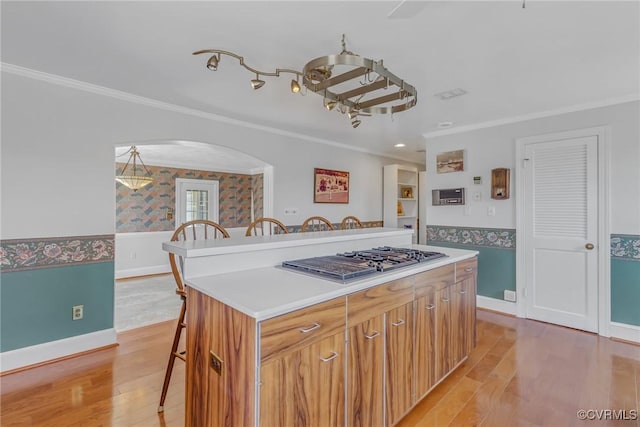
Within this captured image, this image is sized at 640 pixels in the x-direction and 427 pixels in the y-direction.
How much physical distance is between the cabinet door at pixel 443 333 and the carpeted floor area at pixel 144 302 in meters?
2.94

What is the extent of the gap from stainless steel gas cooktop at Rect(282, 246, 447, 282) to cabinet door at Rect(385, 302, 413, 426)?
0.25m

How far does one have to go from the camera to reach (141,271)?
575 centimetres

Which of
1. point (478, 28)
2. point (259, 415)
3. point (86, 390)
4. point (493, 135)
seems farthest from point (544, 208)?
point (86, 390)

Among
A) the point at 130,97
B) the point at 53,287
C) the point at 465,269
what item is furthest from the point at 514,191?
the point at 53,287

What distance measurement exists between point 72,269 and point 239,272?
78.6 inches

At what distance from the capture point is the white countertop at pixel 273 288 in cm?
113

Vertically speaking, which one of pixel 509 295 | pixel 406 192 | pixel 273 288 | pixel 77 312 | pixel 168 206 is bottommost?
pixel 509 295

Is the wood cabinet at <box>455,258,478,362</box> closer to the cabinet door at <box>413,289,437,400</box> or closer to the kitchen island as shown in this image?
the kitchen island

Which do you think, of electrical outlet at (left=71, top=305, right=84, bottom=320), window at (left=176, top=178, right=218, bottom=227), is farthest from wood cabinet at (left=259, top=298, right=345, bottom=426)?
window at (left=176, top=178, right=218, bottom=227)

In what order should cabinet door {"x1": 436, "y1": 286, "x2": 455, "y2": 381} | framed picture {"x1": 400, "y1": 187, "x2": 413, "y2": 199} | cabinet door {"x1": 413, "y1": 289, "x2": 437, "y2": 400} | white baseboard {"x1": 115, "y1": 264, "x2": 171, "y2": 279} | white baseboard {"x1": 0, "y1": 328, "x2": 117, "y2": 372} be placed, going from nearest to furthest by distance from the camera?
cabinet door {"x1": 413, "y1": 289, "x2": 437, "y2": 400}, cabinet door {"x1": 436, "y1": 286, "x2": 455, "y2": 381}, white baseboard {"x1": 0, "y1": 328, "x2": 117, "y2": 372}, white baseboard {"x1": 115, "y1": 264, "x2": 171, "y2": 279}, framed picture {"x1": 400, "y1": 187, "x2": 413, "y2": 199}

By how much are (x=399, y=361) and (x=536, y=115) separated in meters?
3.22

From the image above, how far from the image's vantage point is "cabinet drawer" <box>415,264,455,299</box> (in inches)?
73.1

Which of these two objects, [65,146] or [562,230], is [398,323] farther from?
[65,146]

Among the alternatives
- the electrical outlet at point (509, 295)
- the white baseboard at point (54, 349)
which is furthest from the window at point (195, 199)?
the electrical outlet at point (509, 295)
